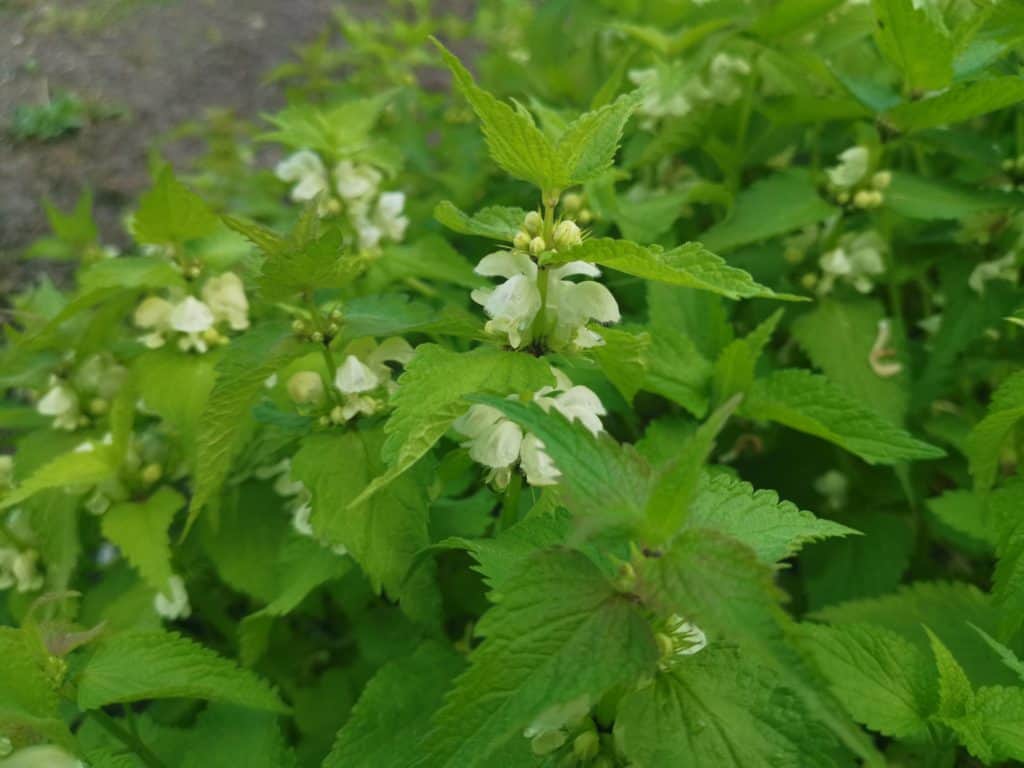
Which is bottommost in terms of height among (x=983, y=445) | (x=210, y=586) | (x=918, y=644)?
(x=210, y=586)

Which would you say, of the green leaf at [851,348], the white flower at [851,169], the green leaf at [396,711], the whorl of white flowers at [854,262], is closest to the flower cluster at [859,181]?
the white flower at [851,169]

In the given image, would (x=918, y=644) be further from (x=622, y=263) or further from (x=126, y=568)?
(x=126, y=568)

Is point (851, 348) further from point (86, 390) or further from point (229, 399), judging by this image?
point (86, 390)

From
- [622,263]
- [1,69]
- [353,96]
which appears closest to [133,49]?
[1,69]

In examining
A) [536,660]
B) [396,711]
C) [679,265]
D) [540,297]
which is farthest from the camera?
[396,711]

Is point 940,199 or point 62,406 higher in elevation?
point 940,199

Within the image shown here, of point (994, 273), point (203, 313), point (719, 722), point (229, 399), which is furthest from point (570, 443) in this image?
point (994, 273)
